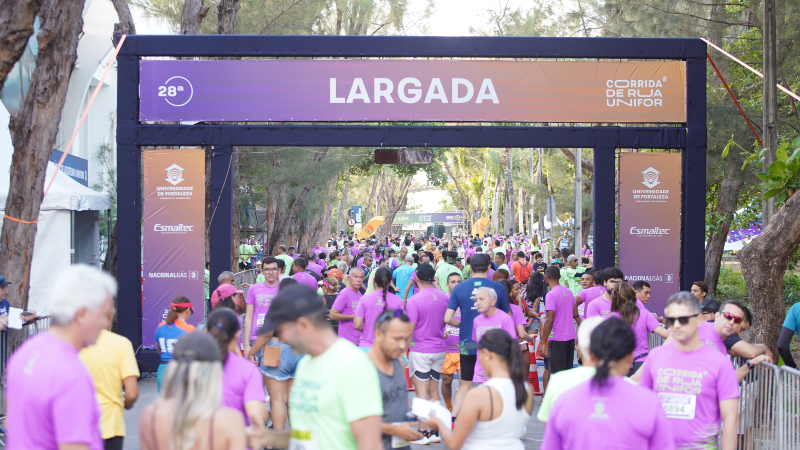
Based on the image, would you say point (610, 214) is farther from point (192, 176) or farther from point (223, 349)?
point (223, 349)

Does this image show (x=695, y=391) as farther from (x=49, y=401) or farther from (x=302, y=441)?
(x=49, y=401)

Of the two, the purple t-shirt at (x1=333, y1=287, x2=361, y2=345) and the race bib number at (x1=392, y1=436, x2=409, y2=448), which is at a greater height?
the purple t-shirt at (x1=333, y1=287, x2=361, y2=345)

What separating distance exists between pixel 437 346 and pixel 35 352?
18.1 feet

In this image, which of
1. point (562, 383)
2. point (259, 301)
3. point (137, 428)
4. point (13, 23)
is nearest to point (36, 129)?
point (259, 301)

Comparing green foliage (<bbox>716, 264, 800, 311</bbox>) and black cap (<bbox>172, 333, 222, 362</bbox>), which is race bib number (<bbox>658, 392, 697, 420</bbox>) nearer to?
black cap (<bbox>172, 333, 222, 362</bbox>)

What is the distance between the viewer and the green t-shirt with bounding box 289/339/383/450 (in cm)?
311

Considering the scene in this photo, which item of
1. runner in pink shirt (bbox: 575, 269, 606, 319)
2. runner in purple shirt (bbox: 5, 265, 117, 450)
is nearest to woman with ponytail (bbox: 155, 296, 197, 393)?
runner in purple shirt (bbox: 5, 265, 117, 450)

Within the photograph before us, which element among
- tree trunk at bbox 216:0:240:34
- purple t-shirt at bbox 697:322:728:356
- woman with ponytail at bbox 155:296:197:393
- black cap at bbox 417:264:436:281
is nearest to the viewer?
purple t-shirt at bbox 697:322:728:356

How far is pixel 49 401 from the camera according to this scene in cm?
288

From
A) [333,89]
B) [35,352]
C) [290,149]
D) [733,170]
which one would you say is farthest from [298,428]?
[290,149]

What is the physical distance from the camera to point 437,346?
8.06 metres

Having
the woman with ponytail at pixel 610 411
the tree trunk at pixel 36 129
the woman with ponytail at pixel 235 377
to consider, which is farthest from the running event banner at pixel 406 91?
the woman with ponytail at pixel 610 411

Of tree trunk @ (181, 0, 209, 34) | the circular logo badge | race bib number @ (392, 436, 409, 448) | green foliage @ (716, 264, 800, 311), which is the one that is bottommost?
green foliage @ (716, 264, 800, 311)

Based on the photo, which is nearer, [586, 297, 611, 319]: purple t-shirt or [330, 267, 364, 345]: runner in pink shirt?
[586, 297, 611, 319]: purple t-shirt
